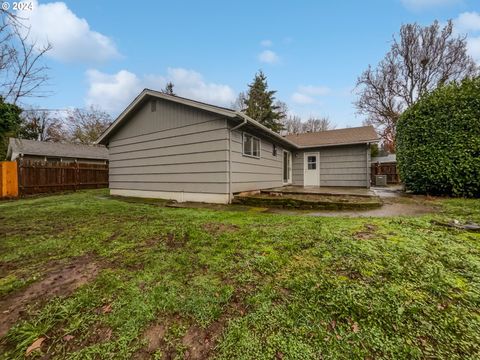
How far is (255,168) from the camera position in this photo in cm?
863

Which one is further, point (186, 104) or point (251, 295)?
point (186, 104)

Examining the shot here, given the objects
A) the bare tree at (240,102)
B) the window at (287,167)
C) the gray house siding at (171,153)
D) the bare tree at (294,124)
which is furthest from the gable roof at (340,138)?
the bare tree at (294,124)

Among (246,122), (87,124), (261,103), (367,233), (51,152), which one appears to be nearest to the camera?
(367,233)

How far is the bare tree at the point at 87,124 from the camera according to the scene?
26.0 meters

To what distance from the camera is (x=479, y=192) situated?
21.9 feet

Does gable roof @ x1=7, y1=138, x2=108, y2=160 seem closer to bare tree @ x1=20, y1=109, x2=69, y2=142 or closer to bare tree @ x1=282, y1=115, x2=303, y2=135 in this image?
bare tree @ x1=20, y1=109, x2=69, y2=142

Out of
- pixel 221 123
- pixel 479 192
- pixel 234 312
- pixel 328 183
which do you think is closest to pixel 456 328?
pixel 234 312

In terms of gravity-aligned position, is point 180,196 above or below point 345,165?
below

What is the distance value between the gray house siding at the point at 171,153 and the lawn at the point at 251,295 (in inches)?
157

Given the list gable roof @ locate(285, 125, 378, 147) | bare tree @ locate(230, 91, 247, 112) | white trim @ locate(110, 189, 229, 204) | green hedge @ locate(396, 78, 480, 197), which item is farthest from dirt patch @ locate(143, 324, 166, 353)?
bare tree @ locate(230, 91, 247, 112)

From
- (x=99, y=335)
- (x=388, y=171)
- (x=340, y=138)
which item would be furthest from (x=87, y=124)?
(x=388, y=171)

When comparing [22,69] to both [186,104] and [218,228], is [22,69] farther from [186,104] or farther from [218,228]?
[218,228]

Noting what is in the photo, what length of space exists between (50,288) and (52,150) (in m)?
21.5

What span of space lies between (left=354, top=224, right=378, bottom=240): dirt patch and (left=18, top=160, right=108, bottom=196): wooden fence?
15.3 m
